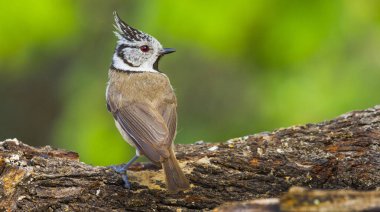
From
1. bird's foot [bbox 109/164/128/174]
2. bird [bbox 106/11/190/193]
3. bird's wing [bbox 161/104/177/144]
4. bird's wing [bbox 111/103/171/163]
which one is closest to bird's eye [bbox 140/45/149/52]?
bird [bbox 106/11/190/193]

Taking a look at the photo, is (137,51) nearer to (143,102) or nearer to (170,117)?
(143,102)

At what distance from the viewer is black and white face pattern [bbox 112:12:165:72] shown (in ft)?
31.9

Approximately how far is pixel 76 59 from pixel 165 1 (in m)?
3.47

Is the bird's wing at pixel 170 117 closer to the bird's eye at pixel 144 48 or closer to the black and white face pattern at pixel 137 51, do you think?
the black and white face pattern at pixel 137 51

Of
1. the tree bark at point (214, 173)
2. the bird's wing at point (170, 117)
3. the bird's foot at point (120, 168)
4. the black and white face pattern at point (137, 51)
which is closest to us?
the tree bark at point (214, 173)

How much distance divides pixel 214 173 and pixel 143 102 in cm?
121

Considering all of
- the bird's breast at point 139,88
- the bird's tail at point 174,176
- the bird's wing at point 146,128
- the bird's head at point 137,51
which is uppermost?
the bird's head at point 137,51

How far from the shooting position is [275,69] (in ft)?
34.2

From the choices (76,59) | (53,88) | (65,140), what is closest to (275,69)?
(65,140)

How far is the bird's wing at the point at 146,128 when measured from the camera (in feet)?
25.8

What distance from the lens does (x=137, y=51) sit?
32.2 ft

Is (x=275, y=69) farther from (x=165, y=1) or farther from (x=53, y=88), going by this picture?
(x=53, y=88)

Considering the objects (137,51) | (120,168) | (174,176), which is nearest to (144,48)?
(137,51)

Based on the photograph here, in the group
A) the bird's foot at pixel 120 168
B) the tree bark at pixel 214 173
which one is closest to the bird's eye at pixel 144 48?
the tree bark at pixel 214 173
